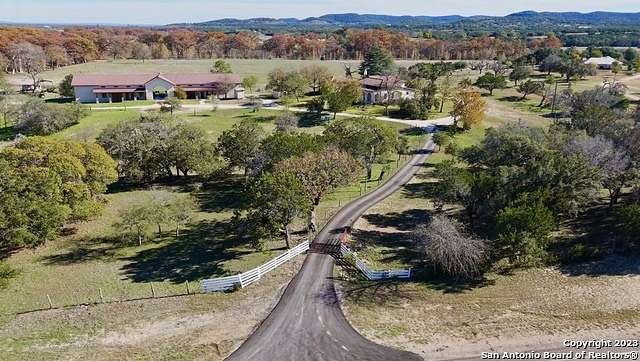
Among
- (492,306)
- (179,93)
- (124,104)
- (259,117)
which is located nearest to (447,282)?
(492,306)

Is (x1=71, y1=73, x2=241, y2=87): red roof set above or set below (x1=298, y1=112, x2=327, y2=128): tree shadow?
above

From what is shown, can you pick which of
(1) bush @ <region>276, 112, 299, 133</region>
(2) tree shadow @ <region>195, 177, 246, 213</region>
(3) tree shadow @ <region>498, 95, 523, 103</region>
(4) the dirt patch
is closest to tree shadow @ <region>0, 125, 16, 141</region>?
(2) tree shadow @ <region>195, 177, 246, 213</region>

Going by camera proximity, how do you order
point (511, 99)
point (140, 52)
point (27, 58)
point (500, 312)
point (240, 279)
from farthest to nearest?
point (140, 52)
point (27, 58)
point (511, 99)
point (240, 279)
point (500, 312)

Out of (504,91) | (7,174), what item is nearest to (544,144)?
(7,174)

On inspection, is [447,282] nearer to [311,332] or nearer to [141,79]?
[311,332]

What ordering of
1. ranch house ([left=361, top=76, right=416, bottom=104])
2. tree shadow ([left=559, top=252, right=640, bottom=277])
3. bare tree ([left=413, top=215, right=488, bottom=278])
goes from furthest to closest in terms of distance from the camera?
ranch house ([left=361, top=76, right=416, bottom=104]), tree shadow ([left=559, top=252, right=640, bottom=277]), bare tree ([left=413, top=215, right=488, bottom=278])

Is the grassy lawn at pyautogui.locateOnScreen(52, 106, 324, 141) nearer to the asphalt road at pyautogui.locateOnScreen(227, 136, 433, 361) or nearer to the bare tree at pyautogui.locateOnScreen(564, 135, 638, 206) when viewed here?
the bare tree at pyautogui.locateOnScreen(564, 135, 638, 206)

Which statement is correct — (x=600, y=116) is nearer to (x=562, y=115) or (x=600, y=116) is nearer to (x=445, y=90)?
(x=562, y=115)
